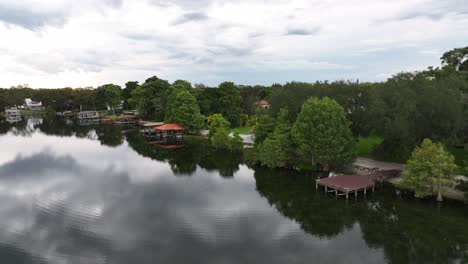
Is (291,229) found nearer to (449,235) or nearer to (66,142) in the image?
(449,235)

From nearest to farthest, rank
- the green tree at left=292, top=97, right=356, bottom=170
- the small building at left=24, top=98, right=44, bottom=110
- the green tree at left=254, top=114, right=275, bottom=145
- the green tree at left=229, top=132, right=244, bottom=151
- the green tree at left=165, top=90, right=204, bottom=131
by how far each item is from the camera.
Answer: the green tree at left=292, top=97, right=356, bottom=170 → the green tree at left=254, top=114, right=275, bottom=145 → the green tree at left=229, top=132, right=244, bottom=151 → the green tree at left=165, top=90, right=204, bottom=131 → the small building at left=24, top=98, right=44, bottom=110

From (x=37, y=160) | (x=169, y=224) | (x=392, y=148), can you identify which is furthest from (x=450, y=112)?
(x=37, y=160)

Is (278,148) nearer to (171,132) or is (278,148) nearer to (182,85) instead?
(171,132)

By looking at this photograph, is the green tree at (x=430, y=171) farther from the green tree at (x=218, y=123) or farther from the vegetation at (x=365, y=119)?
the green tree at (x=218, y=123)

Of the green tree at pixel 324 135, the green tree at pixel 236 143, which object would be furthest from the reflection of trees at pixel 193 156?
the green tree at pixel 324 135

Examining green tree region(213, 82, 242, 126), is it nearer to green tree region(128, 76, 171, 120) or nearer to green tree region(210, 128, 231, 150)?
green tree region(128, 76, 171, 120)

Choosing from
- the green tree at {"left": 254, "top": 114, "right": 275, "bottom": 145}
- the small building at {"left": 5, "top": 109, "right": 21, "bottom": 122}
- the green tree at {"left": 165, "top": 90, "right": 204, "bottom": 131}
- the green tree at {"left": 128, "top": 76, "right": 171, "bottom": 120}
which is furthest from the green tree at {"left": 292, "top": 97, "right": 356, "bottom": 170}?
the small building at {"left": 5, "top": 109, "right": 21, "bottom": 122}
